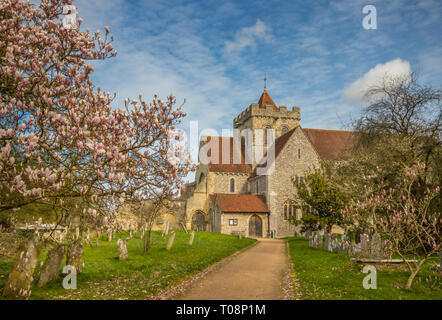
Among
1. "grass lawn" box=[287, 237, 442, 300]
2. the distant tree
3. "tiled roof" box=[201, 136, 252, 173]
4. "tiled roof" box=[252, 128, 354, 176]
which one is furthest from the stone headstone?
"tiled roof" box=[201, 136, 252, 173]

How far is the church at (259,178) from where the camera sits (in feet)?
127

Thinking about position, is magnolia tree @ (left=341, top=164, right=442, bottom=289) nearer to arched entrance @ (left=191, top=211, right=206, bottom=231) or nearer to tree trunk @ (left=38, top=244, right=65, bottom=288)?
tree trunk @ (left=38, top=244, right=65, bottom=288)

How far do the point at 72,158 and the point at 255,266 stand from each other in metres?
10.3

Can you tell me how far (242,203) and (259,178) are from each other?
5038mm

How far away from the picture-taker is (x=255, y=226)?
38938 millimetres

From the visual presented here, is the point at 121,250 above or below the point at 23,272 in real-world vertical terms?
below

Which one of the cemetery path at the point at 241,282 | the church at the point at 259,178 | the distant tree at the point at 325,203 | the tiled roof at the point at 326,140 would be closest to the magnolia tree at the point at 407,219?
the distant tree at the point at 325,203

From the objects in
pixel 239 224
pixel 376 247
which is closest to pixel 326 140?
pixel 239 224

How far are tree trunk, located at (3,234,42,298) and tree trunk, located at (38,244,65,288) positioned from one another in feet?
5.21

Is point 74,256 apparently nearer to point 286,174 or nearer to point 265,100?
point 286,174

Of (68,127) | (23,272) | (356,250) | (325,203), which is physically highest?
(68,127)

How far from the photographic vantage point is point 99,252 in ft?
56.9
